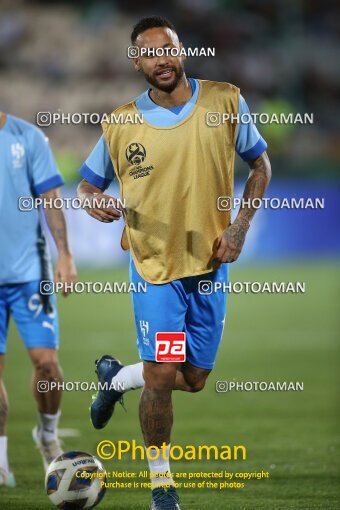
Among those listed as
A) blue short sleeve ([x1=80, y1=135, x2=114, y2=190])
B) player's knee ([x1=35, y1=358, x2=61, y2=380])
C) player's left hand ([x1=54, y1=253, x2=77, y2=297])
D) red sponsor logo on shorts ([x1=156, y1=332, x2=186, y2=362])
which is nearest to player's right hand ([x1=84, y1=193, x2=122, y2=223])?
blue short sleeve ([x1=80, y1=135, x2=114, y2=190])

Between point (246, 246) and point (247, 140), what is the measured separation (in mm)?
14496

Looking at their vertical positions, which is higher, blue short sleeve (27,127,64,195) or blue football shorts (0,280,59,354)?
blue short sleeve (27,127,64,195)

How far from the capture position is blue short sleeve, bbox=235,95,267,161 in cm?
503

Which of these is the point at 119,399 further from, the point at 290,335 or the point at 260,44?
the point at 260,44

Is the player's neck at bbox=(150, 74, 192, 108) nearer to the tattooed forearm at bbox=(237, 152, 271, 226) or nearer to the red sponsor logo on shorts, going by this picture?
the tattooed forearm at bbox=(237, 152, 271, 226)

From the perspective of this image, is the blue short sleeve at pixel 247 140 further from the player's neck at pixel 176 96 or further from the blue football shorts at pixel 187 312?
the blue football shorts at pixel 187 312

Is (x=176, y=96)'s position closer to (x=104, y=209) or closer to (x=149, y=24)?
(x=149, y=24)

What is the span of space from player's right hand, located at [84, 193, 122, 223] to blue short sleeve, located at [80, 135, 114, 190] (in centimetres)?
28

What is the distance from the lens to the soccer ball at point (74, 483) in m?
5.00

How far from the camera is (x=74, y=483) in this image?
197 inches

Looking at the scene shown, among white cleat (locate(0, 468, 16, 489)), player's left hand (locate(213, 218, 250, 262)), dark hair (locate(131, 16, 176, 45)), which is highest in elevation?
dark hair (locate(131, 16, 176, 45))

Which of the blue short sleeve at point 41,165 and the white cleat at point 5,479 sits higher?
the blue short sleeve at point 41,165

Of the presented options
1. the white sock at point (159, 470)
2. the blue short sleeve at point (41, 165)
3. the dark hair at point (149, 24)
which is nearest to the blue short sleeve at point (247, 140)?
the dark hair at point (149, 24)

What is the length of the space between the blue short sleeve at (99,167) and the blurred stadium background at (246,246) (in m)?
1.53
